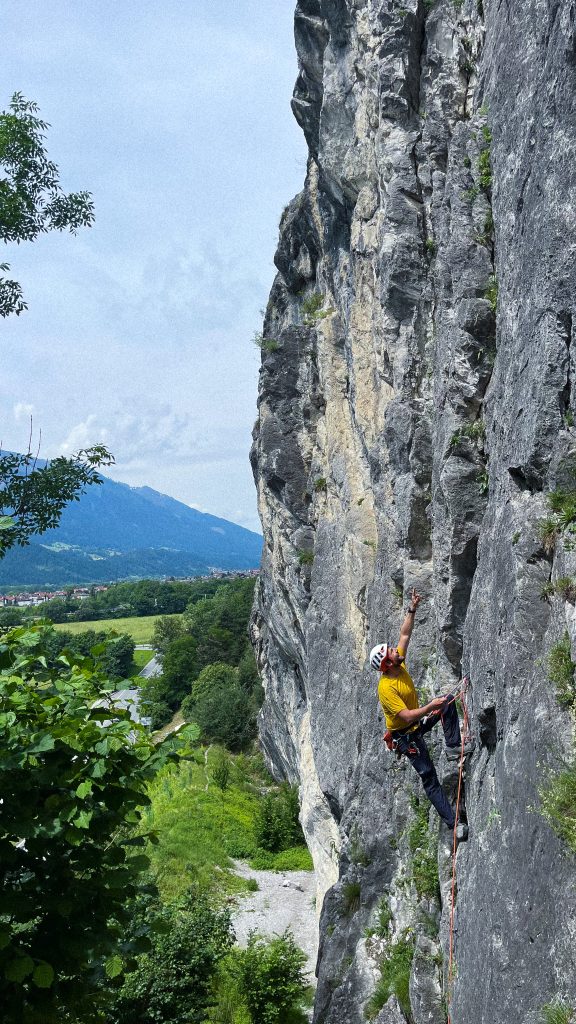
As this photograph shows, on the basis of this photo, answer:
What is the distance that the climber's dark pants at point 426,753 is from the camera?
8.66m

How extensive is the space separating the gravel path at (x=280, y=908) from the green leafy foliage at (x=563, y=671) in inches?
783

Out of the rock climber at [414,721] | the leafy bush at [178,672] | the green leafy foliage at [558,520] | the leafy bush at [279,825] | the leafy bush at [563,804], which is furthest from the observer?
the leafy bush at [178,672]

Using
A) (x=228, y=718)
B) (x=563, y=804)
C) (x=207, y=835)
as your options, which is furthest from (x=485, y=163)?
(x=228, y=718)

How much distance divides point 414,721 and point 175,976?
14.0 meters

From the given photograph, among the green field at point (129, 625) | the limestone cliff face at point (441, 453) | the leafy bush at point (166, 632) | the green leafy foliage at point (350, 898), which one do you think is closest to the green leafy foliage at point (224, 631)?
the leafy bush at point (166, 632)

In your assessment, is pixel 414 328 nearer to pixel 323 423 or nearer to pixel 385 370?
pixel 385 370

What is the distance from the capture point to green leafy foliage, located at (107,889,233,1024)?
1695 centimetres

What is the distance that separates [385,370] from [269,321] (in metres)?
13.5

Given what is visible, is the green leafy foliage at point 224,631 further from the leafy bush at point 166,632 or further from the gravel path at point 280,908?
the gravel path at point 280,908

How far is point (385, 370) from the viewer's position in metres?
13.9

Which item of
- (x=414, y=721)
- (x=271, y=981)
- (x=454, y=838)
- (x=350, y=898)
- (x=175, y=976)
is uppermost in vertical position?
(x=414, y=721)

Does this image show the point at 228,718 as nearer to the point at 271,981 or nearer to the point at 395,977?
the point at 271,981

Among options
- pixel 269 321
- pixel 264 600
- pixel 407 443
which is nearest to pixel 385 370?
pixel 407 443

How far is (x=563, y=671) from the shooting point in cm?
600
